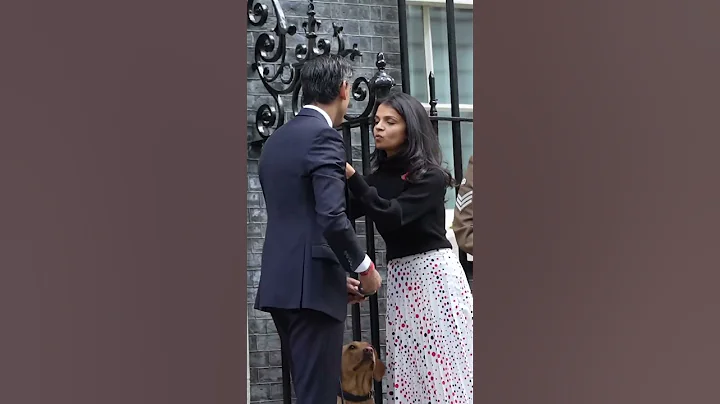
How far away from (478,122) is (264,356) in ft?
14.5

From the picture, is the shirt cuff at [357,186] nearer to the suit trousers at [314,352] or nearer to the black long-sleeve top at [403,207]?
the black long-sleeve top at [403,207]

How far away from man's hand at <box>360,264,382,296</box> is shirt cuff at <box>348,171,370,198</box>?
234mm

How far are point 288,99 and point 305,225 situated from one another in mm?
2026

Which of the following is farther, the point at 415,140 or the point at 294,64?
the point at 294,64

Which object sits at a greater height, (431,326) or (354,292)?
(354,292)

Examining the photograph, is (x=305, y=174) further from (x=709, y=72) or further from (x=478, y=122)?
(x=709, y=72)

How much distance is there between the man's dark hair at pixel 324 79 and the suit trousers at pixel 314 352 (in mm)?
681

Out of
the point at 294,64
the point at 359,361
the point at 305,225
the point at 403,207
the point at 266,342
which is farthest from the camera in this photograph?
the point at 266,342

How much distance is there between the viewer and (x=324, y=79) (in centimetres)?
353

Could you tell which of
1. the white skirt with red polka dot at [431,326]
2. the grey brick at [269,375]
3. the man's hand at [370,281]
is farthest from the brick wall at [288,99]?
the man's hand at [370,281]

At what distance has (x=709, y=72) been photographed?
78cm

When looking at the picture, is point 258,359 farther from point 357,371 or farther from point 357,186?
point 357,186

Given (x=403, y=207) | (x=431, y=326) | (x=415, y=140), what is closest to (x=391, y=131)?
(x=415, y=140)

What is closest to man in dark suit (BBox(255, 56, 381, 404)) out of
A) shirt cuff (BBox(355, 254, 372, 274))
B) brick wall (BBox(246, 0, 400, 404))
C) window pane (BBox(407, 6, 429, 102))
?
shirt cuff (BBox(355, 254, 372, 274))
